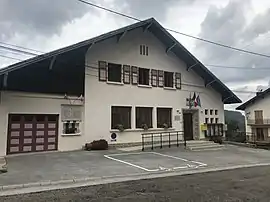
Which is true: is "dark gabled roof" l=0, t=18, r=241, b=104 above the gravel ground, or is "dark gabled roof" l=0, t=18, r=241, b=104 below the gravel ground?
above

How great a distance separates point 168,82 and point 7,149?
11.2 meters

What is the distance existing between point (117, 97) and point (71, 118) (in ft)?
10.6

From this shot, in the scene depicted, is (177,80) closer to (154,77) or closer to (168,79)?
(168,79)

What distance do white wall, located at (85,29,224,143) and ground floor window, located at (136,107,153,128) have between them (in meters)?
0.33

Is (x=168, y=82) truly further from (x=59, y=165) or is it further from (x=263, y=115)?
(x=263, y=115)

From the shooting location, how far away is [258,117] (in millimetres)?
38094

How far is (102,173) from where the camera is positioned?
1053 centimetres

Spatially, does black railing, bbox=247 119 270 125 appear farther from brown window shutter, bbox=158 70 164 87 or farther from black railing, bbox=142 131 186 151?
brown window shutter, bbox=158 70 164 87

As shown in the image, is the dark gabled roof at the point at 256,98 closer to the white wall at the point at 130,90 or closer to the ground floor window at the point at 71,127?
the white wall at the point at 130,90

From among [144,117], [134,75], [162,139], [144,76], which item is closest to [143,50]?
[144,76]

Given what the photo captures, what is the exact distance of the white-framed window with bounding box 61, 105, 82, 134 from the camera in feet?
54.0

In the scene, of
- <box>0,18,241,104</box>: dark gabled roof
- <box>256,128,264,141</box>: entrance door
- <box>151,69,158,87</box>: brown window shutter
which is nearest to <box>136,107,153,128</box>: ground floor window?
<box>151,69,158,87</box>: brown window shutter

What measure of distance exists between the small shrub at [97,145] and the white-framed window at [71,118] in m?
0.97

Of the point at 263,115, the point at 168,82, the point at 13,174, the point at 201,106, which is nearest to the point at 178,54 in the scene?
the point at 168,82
